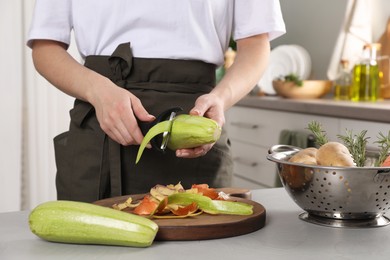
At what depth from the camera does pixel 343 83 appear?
131 inches

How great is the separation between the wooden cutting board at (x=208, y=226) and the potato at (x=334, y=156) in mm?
125

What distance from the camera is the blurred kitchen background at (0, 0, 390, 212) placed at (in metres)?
3.03

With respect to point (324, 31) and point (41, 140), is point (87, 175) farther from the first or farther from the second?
point (324, 31)

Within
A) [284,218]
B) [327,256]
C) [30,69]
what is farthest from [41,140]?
[327,256]

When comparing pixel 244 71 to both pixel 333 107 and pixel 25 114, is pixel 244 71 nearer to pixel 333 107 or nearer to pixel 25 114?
pixel 333 107

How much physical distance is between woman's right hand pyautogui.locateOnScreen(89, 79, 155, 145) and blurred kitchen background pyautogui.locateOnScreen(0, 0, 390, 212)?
1921 millimetres

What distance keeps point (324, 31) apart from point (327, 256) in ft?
9.74

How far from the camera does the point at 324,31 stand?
3.67 meters

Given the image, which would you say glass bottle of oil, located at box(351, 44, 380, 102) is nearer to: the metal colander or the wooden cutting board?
the metal colander

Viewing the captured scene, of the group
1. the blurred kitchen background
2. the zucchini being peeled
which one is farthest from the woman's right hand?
the blurred kitchen background

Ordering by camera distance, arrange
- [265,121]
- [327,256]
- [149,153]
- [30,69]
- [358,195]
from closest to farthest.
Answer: [327,256]
[358,195]
[149,153]
[30,69]
[265,121]

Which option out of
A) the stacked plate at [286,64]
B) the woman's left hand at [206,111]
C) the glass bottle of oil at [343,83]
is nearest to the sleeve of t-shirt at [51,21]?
the woman's left hand at [206,111]

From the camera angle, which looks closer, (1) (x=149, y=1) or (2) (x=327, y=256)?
(2) (x=327, y=256)

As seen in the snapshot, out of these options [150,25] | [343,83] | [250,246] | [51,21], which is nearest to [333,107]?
[343,83]
